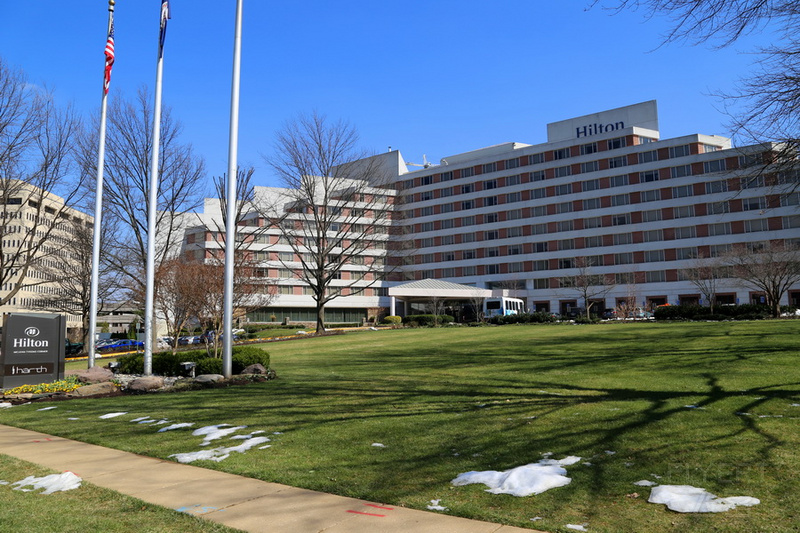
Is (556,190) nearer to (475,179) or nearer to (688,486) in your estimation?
(475,179)

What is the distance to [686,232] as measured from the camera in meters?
72.8

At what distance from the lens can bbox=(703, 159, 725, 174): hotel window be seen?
229ft

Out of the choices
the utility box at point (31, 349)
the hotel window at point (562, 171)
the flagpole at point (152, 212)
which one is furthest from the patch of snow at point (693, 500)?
the hotel window at point (562, 171)

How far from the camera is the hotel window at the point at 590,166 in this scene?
7981cm

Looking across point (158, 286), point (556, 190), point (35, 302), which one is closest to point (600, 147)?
point (556, 190)

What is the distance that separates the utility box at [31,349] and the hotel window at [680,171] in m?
72.9

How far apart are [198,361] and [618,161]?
236 feet

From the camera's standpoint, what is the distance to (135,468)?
7555 mm

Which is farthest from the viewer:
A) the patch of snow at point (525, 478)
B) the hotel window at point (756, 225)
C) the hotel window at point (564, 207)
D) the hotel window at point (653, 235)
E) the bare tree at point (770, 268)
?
the hotel window at point (564, 207)

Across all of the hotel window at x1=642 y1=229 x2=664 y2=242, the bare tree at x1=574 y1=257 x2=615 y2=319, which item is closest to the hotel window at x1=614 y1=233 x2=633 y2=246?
the hotel window at x1=642 y1=229 x2=664 y2=242

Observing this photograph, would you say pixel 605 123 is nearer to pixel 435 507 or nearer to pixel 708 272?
pixel 708 272

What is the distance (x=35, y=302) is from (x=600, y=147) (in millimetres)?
71084

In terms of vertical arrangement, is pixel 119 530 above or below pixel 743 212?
below

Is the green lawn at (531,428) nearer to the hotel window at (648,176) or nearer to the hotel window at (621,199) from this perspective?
the hotel window at (648,176)
